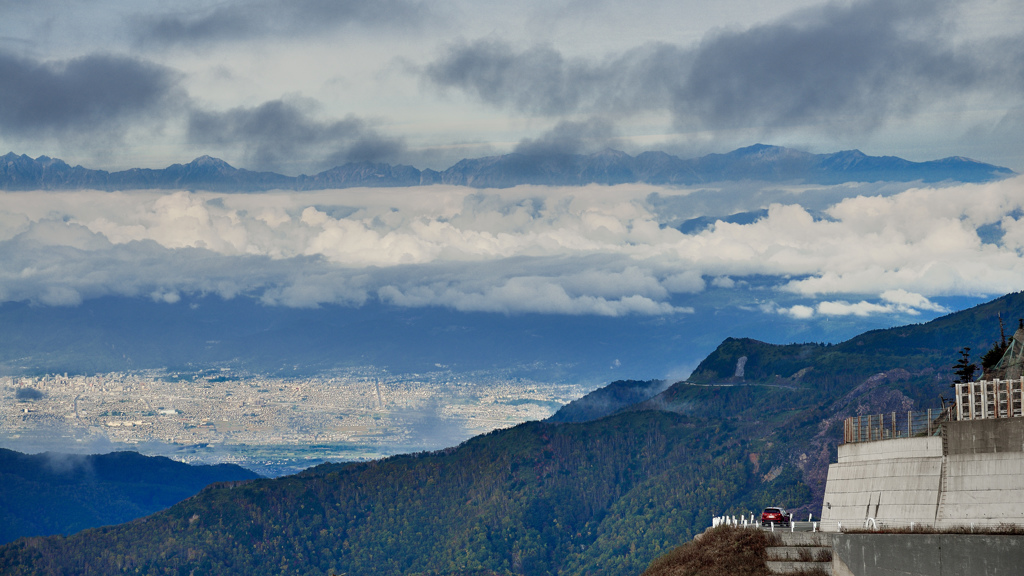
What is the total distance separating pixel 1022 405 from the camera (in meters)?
82.9

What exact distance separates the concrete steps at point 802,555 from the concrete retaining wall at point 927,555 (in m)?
0.67

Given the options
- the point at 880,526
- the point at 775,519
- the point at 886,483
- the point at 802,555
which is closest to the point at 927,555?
the point at 880,526

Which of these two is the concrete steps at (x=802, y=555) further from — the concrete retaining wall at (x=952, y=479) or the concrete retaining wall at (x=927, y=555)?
the concrete retaining wall at (x=952, y=479)

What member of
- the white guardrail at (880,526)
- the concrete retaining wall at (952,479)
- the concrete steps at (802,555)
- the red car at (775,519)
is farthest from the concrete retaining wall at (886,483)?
the concrete steps at (802,555)

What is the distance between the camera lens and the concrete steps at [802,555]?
82.9 metres

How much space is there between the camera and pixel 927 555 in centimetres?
7769

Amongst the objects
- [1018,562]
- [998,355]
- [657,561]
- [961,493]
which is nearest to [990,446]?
[961,493]

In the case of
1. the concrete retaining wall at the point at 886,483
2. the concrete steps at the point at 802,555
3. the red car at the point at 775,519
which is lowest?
the concrete steps at the point at 802,555

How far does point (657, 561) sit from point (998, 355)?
57.9 metres

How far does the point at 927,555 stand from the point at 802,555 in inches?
343

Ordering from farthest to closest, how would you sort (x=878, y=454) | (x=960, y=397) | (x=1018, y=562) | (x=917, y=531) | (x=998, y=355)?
1. (x=998, y=355)
2. (x=878, y=454)
3. (x=960, y=397)
4. (x=917, y=531)
5. (x=1018, y=562)

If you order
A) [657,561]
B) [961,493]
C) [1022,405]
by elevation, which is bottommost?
[657,561]

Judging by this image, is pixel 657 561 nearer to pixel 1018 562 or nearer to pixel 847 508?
pixel 847 508

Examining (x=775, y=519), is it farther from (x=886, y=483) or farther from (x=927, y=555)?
(x=927, y=555)
